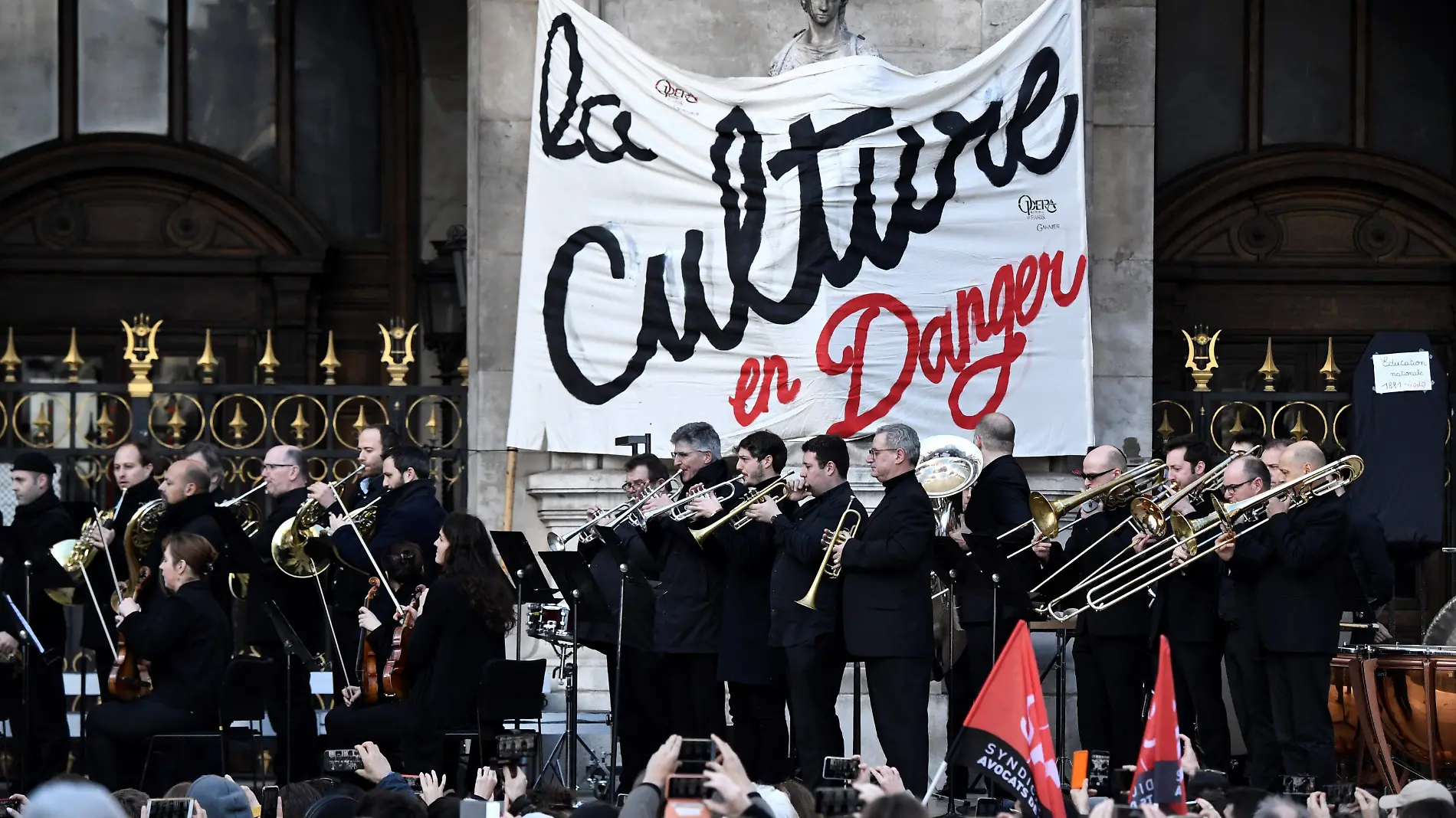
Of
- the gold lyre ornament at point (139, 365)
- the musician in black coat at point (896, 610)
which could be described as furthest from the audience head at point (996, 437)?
the gold lyre ornament at point (139, 365)

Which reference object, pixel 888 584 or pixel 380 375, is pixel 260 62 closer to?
pixel 380 375

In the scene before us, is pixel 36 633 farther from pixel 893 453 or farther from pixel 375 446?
pixel 893 453

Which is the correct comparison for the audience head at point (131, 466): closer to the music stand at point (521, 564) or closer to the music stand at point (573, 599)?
the music stand at point (521, 564)

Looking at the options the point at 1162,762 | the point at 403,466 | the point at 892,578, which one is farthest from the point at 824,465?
the point at 1162,762

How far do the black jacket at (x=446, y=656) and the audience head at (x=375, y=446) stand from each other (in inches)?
68.3

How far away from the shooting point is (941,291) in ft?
43.9

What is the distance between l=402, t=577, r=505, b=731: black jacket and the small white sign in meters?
6.07

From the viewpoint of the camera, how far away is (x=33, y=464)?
12.5m

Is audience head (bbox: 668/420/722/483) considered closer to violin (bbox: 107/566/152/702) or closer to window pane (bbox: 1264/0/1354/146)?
violin (bbox: 107/566/152/702)

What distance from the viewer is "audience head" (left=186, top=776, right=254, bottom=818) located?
23.2 ft

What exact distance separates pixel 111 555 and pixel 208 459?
709mm

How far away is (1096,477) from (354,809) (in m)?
5.98

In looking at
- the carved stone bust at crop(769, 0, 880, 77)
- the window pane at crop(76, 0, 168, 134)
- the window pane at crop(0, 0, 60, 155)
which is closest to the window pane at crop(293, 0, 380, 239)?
the window pane at crop(76, 0, 168, 134)

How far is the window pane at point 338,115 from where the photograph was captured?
58.6 ft
